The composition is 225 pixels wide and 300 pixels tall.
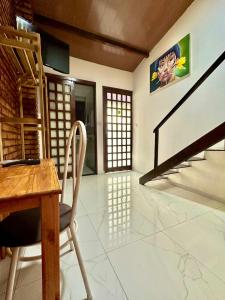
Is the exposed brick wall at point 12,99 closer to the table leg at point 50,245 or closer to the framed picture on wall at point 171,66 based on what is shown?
the table leg at point 50,245

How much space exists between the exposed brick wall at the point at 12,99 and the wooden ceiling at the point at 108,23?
0.34 metres

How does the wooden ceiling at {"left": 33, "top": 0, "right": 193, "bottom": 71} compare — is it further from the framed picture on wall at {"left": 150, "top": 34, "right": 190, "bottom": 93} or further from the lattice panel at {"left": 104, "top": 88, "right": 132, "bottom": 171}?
the lattice panel at {"left": 104, "top": 88, "right": 132, "bottom": 171}

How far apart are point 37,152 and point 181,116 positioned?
2.63 metres

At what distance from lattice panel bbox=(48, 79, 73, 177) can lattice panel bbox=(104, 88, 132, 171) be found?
910mm

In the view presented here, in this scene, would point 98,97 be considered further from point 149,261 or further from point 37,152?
point 149,261

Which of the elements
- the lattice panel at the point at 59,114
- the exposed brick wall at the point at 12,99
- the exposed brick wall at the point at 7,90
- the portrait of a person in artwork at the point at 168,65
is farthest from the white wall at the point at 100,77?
the exposed brick wall at the point at 7,90

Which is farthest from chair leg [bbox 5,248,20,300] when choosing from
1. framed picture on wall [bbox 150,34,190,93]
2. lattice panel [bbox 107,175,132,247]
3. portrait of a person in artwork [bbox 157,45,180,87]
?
portrait of a person in artwork [bbox 157,45,180,87]

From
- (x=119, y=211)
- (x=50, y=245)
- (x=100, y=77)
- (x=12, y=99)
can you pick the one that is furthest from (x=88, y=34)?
(x=50, y=245)

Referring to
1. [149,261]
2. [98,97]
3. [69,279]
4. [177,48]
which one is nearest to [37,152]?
[98,97]

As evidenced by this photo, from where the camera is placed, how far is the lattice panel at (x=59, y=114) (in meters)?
3.33

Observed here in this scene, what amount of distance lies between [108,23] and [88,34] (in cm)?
41

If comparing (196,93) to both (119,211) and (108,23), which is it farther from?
(119,211)

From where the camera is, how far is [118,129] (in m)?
4.07

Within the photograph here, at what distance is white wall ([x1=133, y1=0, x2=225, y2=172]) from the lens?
85.2 inches
